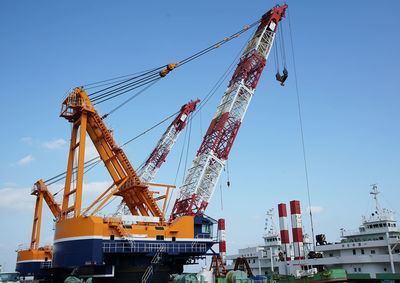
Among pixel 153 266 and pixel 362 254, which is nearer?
pixel 153 266

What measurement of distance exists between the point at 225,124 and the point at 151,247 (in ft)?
62.6

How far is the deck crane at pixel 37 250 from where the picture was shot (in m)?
53.9

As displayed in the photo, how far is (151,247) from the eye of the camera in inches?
1342

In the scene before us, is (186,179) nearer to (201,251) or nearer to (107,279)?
(201,251)

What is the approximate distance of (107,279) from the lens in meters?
33.4

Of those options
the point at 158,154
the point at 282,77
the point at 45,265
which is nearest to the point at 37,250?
the point at 45,265

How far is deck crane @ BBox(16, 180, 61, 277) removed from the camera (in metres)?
53.9

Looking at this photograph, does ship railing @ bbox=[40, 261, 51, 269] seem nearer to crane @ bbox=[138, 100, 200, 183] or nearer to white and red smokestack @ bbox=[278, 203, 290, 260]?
crane @ bbox=[138, 100, 200, 183]

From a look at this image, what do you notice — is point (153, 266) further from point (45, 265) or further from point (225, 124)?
point (45, 265)

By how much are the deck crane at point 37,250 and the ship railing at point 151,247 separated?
90.0ft

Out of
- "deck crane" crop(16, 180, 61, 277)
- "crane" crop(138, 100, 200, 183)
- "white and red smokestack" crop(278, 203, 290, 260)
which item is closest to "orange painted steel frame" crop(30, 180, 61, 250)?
"deck crane" crop(16, 180, 61, 277)

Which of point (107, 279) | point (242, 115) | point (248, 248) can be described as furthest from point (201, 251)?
point (248, 248)

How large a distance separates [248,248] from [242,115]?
3972 cm

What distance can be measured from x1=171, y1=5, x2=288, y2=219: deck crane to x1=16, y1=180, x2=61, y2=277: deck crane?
25143mm
